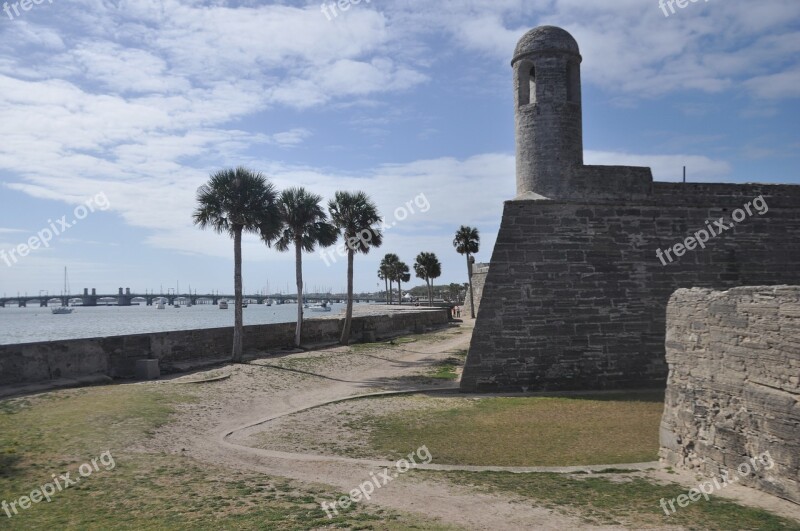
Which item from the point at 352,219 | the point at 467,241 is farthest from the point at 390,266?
the point at 352,219

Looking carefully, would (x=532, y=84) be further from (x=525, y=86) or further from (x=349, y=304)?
(x=349, y=304)

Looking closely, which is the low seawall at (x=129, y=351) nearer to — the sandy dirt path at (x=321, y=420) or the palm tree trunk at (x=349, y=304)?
the palm tree trunk at (x=349, y=304)

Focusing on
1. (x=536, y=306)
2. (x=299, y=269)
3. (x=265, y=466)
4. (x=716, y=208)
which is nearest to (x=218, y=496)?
(x=265, y=466)

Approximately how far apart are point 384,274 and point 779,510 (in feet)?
235

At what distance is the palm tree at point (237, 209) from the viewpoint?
68.5ft

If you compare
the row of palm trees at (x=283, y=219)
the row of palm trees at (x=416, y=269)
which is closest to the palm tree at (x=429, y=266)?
the row of palm trees at (x=416, y=269)

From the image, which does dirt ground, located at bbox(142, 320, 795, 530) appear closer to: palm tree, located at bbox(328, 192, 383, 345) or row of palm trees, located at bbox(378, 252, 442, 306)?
palm tree, located at bbox(328, 192, 383, 345)

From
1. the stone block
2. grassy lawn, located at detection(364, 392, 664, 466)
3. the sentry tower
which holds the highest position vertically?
the sentry tower

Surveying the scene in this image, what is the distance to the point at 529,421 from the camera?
40.4 ft

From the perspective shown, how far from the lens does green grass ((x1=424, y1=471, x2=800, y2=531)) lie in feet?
21.5

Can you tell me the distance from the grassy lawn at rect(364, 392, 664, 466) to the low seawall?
8342mm

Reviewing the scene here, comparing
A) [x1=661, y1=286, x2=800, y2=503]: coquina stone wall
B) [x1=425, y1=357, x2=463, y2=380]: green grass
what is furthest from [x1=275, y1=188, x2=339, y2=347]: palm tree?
[x1=661, y1=286, x2=800, y2=503]: coquina stone wall

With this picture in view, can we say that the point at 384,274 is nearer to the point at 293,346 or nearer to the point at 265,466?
the point at 293,346

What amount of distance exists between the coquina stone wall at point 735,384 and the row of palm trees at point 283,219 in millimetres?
14661
